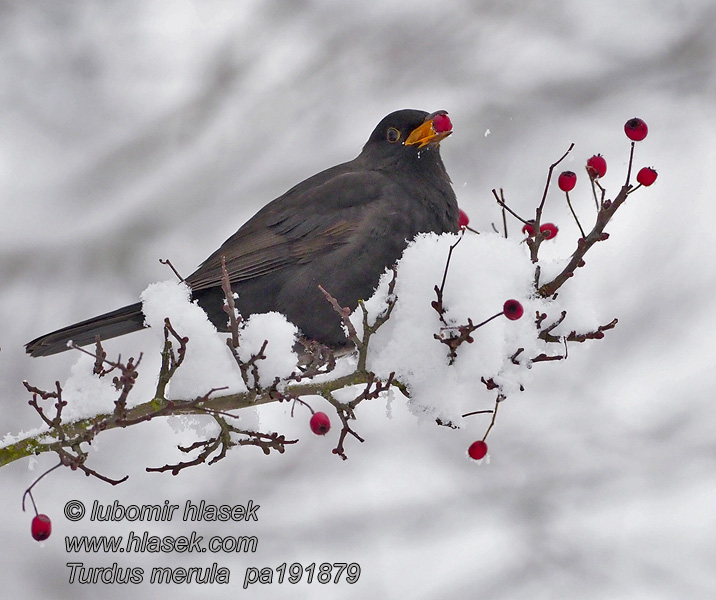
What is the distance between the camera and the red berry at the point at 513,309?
2.93 metres

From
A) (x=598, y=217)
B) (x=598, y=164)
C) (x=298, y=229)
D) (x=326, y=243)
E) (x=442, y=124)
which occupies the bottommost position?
(x=598, y=217)

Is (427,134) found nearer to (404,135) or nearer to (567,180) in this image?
(404,135)

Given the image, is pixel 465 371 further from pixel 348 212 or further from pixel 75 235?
pixel 75 235

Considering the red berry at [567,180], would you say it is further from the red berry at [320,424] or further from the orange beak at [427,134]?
the orange beak at [427,134]

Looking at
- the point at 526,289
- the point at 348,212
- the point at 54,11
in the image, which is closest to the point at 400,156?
the point at 348,212

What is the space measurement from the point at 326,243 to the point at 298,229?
231mm

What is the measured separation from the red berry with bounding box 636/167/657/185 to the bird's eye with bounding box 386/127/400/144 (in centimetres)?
241

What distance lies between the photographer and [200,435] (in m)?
3.72

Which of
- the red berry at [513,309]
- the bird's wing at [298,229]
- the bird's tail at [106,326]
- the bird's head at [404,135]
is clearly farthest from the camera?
the bird's head at [404,135]

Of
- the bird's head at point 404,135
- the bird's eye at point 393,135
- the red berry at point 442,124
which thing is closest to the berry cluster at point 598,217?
the red berry at point 442,124

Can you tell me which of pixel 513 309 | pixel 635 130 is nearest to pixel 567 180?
pixel 635 130

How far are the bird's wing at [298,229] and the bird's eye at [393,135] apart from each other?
332 mm

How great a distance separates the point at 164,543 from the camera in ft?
18.4

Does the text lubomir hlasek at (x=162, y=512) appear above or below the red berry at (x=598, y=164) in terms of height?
below
